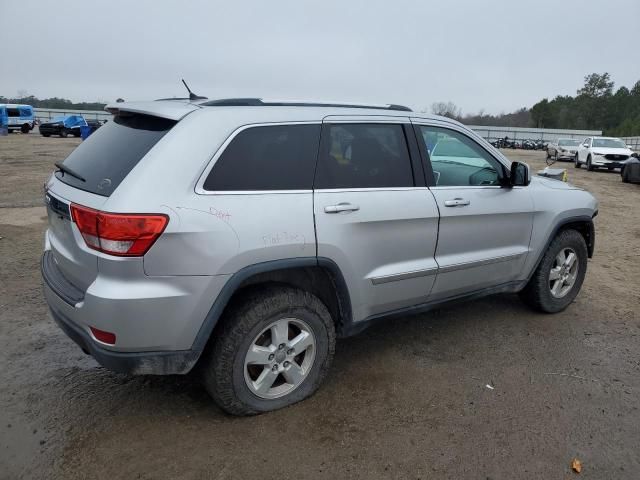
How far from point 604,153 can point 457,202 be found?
22.0 metres

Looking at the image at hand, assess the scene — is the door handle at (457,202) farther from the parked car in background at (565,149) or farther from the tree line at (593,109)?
the tree line at (593,109)

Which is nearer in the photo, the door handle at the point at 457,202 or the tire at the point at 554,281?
the door handle at the point at 457,202

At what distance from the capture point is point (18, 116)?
37469mm

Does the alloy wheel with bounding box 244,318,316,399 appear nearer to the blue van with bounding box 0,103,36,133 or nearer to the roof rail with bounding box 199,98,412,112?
the roof rail with bounding box 199,98,412,112

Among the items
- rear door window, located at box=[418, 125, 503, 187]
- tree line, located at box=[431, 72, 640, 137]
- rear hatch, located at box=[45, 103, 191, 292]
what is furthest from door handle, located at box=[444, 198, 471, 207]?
tree line, located at box=[431, 72, 640, 137]

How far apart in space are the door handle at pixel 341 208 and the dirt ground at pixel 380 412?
47.6 inches

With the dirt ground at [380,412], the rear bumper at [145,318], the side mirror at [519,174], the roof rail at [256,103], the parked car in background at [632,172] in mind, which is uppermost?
the roof rail at [256,103]

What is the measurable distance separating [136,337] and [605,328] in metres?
3.96

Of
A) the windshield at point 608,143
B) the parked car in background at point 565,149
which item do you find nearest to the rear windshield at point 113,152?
the windshield at point 608,143

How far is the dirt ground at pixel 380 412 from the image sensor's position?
2693 millimetres

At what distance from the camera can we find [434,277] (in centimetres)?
366

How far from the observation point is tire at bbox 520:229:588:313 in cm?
459

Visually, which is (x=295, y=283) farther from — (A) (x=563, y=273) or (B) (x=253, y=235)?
(A) (x=563, y=273)

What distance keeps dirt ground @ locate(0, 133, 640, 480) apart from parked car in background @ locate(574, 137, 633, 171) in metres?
20.4
